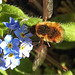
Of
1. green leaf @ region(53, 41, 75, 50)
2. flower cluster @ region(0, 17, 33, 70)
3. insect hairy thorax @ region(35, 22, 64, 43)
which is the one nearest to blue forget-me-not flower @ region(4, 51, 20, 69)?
flower cluster @ region(0, 17, 33, 70)

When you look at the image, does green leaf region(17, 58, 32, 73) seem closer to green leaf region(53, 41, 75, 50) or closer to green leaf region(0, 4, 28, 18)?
green leaf region(53, 41, 75, 50)

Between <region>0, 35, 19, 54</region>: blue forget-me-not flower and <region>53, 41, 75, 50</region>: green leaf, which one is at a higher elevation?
<region>0, 35, 19, 54</region>: blue forget-me-not flower

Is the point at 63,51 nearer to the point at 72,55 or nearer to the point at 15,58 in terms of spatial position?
the point at 72,55

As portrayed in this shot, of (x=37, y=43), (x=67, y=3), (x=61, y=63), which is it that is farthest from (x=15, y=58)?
(x=67, y=3)

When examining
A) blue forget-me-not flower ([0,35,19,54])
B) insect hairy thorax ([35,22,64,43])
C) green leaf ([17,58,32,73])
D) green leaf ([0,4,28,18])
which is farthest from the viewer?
green leaf ([17,58,32,73])

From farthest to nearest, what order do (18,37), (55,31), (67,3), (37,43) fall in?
1. (67,3)
2. (37,43)
3. (18,37)
4. (55,31)

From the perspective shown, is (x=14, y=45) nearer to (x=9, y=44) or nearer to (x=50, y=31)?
(x=9, y=44)

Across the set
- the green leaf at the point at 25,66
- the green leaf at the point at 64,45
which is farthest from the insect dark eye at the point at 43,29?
the green leaf at the point at 64,45

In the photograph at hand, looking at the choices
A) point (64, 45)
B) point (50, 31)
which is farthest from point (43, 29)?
point (64, 45)
